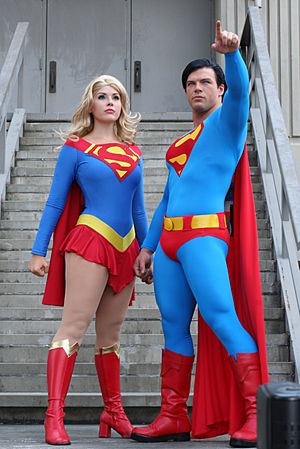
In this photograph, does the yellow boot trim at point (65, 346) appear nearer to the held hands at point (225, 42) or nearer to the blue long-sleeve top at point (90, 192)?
the blue long-sleeve top at point (90, 192)

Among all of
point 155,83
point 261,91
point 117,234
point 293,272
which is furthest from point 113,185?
point 155,83

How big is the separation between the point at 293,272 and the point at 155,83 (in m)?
5.25

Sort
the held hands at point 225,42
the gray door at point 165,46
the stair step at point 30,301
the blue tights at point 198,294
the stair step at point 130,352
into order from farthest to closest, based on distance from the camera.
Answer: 1. the gray door at point 165,46
2. the stair step at point 30,301
3. the stair step at point 130,352
4. the blue tights at point 198,294
5. the held hands at point 225,42

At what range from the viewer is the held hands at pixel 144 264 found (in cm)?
→ 398

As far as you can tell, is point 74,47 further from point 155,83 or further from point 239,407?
point 239,407

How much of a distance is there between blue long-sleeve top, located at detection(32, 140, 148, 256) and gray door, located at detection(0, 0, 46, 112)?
600 centimetres

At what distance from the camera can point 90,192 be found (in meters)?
3.96

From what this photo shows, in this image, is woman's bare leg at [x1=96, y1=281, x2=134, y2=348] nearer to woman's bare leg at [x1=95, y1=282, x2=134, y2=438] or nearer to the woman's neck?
woman's bare leg at [x1=95, y1=282, x2=134, y2=438]

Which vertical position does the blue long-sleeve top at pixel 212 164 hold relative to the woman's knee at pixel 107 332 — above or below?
above

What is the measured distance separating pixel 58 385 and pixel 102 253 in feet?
1.82

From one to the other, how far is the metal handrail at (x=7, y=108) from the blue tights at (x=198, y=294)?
2917 mm

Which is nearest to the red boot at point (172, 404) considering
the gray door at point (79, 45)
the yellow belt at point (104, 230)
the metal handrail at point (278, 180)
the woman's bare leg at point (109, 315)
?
the woman's bare leg at point (109, 315)

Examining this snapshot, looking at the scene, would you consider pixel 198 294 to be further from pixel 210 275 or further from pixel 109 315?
pixel 109 315

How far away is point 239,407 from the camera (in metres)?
3.66
